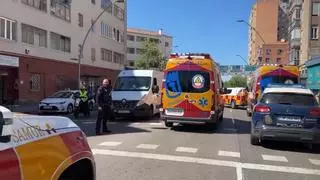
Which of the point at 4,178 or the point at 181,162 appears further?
the point at 181,162

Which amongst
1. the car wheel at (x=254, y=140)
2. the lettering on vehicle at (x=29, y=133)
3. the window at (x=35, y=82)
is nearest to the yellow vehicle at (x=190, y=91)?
the car wheel at (x=254, y=140)

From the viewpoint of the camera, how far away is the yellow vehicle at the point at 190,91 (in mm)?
16656

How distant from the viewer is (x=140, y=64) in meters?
72.3

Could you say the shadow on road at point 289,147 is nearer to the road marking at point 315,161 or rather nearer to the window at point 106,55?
the road marking at point 315,161

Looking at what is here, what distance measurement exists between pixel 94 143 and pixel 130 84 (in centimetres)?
994

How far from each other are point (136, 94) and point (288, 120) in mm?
10123

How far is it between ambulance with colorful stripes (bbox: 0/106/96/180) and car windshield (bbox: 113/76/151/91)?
1769cm

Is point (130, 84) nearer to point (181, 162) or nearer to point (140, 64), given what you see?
point (181, 162)

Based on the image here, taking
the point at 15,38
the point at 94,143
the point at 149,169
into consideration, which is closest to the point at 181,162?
the point at 149,169

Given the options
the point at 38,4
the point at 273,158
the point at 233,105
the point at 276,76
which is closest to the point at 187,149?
the point at 273,158

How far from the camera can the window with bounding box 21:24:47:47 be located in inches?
1331

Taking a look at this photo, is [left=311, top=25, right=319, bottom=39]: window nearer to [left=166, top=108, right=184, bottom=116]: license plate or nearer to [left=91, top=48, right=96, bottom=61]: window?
[left=91, top=48, right=96, bottom=61]: window

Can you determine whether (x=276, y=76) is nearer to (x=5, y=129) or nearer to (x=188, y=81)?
(x=188, y=81)

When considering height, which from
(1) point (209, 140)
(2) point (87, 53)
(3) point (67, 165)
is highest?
(2) point (87, 53)
